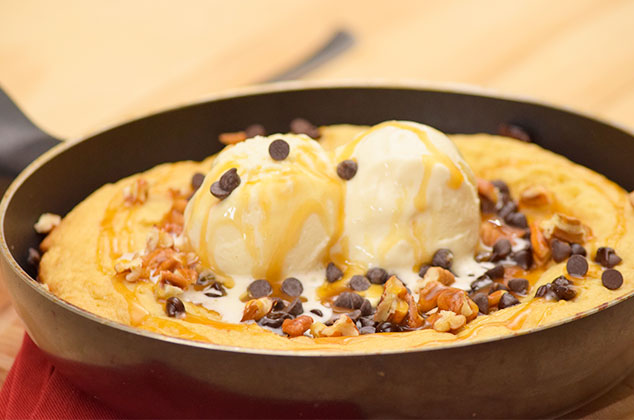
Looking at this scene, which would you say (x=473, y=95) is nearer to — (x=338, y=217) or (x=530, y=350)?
(x=338, y=217)

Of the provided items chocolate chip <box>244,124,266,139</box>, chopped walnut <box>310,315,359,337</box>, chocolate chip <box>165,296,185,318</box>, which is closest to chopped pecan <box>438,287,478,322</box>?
chopped walnut <box>310,315,359,337</box>

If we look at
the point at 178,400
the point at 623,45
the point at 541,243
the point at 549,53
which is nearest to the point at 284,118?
the point at 541,243

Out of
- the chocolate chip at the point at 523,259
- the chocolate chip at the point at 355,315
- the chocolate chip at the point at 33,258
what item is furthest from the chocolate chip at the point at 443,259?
the chocolate chip at the point at 33,258

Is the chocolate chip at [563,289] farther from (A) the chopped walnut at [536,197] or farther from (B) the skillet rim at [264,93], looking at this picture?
(A) the chopped walnut at [536,197]

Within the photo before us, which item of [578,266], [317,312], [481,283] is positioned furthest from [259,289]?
[578,266]

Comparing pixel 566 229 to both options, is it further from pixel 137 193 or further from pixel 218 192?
pixel 137 193

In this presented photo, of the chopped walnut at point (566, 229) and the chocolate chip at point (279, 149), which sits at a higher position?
the chocolate chip at point (279, 149)

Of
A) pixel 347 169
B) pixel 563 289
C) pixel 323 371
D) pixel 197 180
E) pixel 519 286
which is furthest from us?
pixel 197 180
